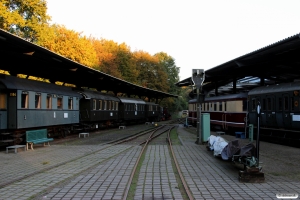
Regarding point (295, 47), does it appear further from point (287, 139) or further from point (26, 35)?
point (26, 35)

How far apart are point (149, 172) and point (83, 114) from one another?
17718 mm

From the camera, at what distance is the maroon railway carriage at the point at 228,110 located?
22.0 meters

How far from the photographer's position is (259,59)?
17562 mm

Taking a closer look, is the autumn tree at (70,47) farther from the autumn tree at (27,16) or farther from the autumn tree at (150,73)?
the autumn tree at (150,73)

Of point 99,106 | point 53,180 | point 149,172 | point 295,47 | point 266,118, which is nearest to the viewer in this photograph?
point 53,180

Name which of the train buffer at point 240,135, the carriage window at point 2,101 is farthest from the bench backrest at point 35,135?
the train buffer at point 240,135

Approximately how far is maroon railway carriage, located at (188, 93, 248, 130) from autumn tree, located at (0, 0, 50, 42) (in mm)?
19751

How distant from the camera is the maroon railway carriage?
2205cm

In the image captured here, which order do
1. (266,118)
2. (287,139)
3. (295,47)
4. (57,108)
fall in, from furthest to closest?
(57,108) → (266,118) → (287,139) → (295,47)

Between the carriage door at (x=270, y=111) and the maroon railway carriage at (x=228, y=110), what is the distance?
11.3 ft

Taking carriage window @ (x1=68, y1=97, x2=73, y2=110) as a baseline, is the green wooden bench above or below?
below

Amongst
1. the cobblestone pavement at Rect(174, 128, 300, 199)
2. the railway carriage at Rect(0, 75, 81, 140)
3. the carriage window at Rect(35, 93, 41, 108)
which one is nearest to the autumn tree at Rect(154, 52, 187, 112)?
the railway carriage at Rect(0, 75, 81, 140)

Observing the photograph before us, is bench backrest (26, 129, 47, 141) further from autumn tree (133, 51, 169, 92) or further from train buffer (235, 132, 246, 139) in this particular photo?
autumn tree (133, 51, 169, 92)

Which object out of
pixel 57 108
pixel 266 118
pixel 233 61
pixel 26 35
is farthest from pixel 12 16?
pixel 266 118
